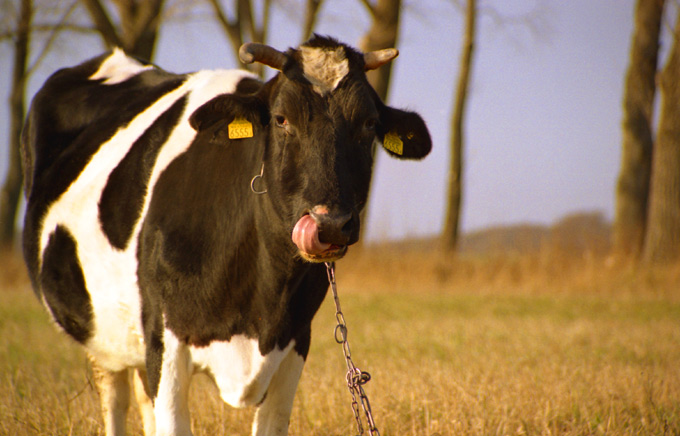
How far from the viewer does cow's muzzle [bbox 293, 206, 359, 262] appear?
2672 millimetres

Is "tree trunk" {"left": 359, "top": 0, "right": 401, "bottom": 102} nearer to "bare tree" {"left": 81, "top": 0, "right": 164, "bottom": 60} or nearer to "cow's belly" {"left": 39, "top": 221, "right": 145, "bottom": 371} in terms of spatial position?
"bare tree" {"left": 81, "top": 0, "right": 164, "bottom": 60}

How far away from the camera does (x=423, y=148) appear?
3.71m

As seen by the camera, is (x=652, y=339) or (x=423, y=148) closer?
(x=423, y=148)

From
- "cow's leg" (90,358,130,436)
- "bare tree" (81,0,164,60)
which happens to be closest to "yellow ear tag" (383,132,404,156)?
"cow's leg" (90,358,130,436)

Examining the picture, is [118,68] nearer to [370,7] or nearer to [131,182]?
[131,182]

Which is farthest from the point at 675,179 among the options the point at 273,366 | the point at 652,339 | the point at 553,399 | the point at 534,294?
the point at 273,366

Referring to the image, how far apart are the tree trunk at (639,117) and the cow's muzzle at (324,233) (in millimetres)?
13115

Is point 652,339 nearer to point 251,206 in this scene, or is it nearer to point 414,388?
point 414,388

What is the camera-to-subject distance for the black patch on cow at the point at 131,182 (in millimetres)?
3590

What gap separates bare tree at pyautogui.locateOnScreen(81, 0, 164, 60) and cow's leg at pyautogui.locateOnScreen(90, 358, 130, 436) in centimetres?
823

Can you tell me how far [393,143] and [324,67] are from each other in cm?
61

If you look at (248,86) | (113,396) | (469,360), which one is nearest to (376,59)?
(248,86)

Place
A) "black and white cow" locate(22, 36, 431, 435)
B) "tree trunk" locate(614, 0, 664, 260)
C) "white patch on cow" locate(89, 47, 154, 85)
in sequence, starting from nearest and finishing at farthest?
"black and white cow" locate(22, 36, 431, 435) < "white patch on cow" locate(89, 47, 154, 85) < "tree trunk" locate(614, 0, 664, 260)

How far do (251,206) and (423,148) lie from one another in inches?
39.0
